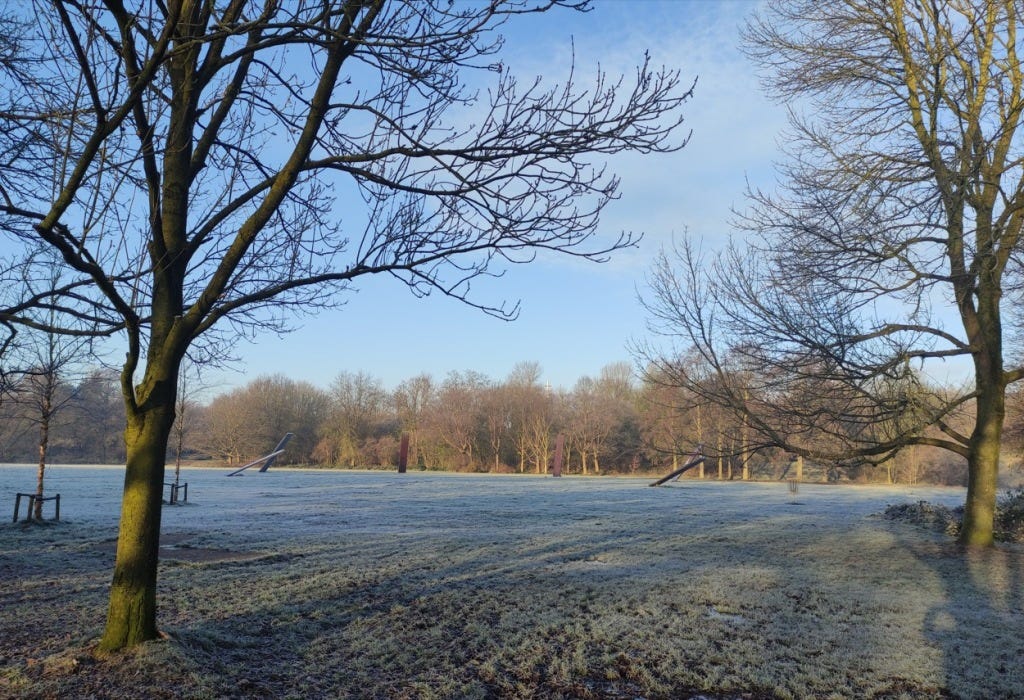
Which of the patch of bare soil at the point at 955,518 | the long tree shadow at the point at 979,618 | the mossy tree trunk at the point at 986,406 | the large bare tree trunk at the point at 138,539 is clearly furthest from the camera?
the patch of bare soil at the point at 955,518

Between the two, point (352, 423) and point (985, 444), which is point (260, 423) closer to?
point (352, 423)

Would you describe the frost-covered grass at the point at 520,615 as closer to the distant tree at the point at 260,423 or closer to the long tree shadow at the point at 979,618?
the long tree shadow at the point at 979,618

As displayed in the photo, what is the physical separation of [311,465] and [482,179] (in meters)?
58.1

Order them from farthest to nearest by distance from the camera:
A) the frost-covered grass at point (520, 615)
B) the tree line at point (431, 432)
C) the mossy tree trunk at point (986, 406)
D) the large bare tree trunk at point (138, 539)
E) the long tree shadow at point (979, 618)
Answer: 1. the tree line at point (431, 432)
2. the mossy tree trunk at point (986, 406)
3. the long tree shadow at point (979, 618)
4. the frost-covered grass at point (520, 615)
5. the large bare tree trunk at point (138, 539)

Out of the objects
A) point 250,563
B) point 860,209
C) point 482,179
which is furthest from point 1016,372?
point 250,563

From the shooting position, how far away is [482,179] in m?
5.20

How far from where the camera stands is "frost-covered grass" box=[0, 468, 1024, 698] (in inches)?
202

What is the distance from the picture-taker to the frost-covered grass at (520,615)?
16.8 feet

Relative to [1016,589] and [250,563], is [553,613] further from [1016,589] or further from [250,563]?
[1016,589]

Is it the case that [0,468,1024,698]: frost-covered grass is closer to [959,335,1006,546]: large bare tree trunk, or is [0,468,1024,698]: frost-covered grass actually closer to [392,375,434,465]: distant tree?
[959,335,1006,546]: large bare tree trunk

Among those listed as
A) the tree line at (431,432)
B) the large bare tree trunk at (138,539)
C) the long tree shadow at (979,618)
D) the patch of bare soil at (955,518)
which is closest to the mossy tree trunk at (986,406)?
the long tree shadow at (979,618)

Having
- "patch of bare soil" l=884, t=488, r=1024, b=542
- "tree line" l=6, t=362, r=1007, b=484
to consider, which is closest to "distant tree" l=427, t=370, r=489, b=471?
"tree line" l=6, t=362, r=1007, b=484

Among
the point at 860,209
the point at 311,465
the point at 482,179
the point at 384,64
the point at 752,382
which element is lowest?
the point at 311,465

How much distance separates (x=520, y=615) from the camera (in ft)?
23.4
